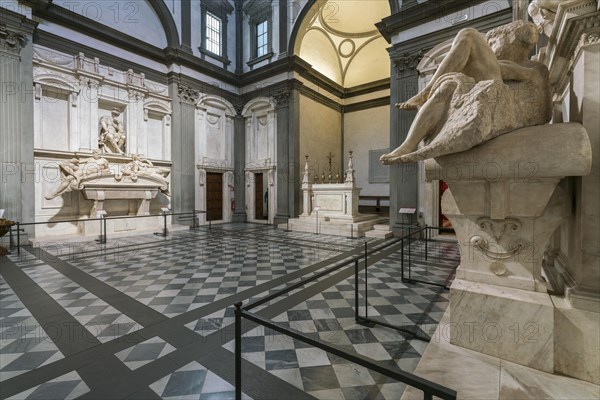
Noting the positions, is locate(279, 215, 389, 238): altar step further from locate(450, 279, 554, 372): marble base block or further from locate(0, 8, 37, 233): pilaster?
locate(0, 8, 37, 233): pilaster

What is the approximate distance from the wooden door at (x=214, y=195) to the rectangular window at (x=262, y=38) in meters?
6.50

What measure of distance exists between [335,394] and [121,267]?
5075 millimetres

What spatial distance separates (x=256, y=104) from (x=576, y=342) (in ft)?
45.3

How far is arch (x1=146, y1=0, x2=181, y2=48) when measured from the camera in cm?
1122

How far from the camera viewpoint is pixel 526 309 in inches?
74.9

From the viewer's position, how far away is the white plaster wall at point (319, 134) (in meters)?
13.2

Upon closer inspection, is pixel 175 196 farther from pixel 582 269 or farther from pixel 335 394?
pixel 582 269

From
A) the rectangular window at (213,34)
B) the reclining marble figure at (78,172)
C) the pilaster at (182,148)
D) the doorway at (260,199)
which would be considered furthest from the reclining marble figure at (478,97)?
the rectangular window at (213,34)

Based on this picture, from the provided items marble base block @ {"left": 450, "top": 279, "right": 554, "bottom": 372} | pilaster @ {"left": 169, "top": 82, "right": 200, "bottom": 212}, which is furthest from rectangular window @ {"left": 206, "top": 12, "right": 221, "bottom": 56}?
marble base block @ {"left": 450, "top": 279, "right": 554, "bottom": 372}

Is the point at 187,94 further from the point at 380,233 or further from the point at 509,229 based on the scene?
the point at 509,229

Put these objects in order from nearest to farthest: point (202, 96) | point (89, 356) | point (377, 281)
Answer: point (89, 356) → point (377, 281) → point (202, 96)

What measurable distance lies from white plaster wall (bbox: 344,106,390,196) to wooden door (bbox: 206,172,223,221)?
7.26 metres

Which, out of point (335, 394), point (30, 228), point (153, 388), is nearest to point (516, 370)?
point (335, 394)

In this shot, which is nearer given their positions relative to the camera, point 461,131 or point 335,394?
point 461,131
